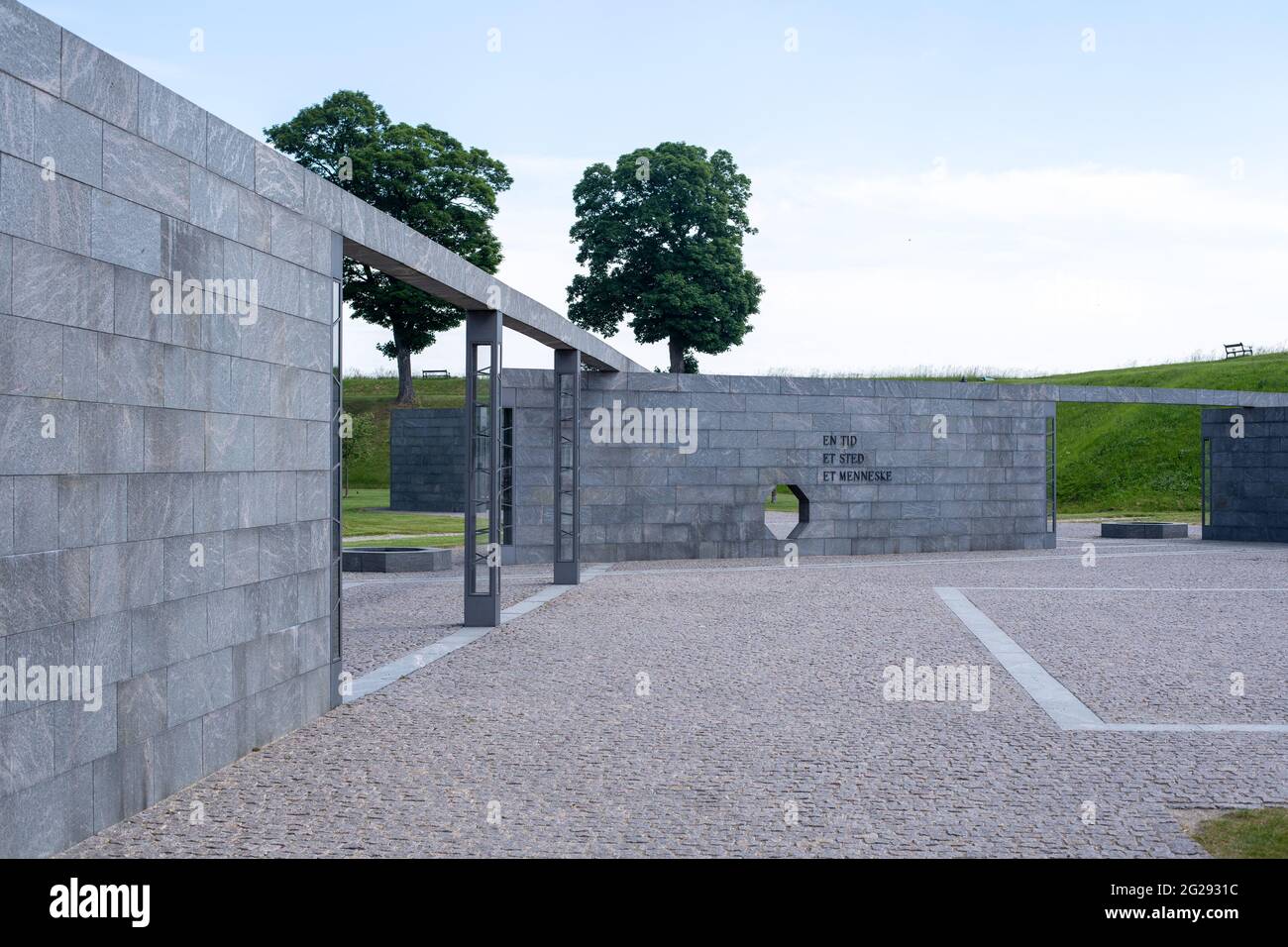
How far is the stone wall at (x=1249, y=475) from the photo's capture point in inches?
1017

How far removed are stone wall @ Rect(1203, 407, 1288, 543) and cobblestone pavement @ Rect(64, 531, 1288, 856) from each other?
16.2 metres

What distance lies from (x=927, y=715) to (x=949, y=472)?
612 inches

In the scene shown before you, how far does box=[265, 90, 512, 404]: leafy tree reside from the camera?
47.4 m

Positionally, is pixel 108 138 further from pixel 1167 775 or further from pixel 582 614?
pixel 582 614

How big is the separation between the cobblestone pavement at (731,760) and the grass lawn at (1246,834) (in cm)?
12

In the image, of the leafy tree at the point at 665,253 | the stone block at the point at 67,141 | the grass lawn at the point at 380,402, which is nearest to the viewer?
the stone block at the point at 67,141

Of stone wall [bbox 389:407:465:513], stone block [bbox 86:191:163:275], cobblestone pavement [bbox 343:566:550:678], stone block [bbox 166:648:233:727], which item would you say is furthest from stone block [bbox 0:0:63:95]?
stone wall [bbox 389:407:465:513]

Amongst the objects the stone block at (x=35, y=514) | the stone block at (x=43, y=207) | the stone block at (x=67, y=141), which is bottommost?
the stone block at (x=35, y=514)

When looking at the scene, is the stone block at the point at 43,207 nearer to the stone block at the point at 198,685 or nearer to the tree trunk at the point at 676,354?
the stone block at the point at 198,685

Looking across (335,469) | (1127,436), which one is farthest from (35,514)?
(1127,436)

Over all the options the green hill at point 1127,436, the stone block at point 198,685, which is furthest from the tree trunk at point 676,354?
the stone block at point 198,685

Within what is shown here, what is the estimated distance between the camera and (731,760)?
265 inches
